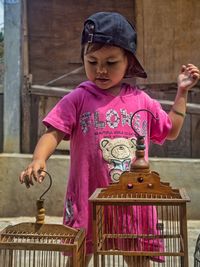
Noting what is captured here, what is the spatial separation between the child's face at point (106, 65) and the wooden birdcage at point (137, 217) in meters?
0.30

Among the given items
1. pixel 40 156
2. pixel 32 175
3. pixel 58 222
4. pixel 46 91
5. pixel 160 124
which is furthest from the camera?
pixel 46 91

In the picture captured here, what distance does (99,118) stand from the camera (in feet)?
5.75

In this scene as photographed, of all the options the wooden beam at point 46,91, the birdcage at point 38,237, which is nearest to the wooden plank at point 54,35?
the wooden beam at point 46,91

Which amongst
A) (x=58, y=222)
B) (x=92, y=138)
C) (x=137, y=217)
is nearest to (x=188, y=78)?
(x=92, y=138)

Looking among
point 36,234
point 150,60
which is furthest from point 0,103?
point 36,234

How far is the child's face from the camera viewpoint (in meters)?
1.65

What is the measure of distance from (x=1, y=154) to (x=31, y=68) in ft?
3.25

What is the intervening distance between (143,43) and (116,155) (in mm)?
2987

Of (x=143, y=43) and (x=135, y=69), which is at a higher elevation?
(x=143, y=43)

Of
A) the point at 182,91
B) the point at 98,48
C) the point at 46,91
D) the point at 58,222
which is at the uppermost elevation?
the point at 46,91

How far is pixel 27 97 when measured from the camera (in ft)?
14.4

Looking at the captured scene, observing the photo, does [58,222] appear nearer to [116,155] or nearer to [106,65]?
[116,155]

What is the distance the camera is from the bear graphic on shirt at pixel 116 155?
171 centimetres

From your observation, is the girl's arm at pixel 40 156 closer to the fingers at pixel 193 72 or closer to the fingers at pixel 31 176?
the fingers at pixel 31 176
